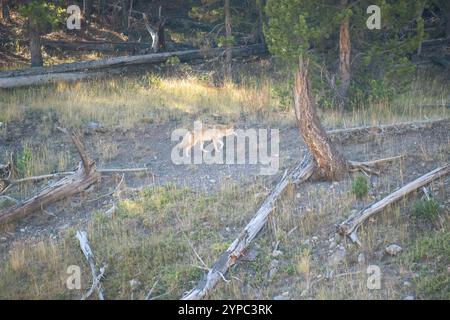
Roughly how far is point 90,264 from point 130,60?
1062 cm

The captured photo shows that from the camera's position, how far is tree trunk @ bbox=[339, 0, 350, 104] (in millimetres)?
13445

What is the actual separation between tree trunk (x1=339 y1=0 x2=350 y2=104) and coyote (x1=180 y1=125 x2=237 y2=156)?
2758 millimetres

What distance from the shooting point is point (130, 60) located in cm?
1814

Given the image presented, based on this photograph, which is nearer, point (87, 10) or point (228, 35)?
point (228, 35)

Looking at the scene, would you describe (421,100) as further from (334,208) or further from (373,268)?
(373,268)

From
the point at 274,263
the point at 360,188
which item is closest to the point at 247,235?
the point at 274,263

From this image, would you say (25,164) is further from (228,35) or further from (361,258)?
(228,35)

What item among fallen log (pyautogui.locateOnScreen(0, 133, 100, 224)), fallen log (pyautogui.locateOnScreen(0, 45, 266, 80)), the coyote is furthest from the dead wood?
fallen log (pyautogui.locateOnScreen(0, 133, 100, 224))

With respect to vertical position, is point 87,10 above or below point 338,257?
above

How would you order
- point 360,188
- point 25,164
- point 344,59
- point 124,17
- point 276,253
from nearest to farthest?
point 276,253, point 360,188, point 25,164, point 344,59, point 124,17

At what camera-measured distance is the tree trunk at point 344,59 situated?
529 inches

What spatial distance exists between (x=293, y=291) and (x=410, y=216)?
2099 mm

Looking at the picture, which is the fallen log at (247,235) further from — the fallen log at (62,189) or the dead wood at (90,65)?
the dead wood at (90,65)

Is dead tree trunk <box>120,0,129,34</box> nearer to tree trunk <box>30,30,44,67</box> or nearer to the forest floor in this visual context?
tree trunk <box>30,30,44,67</box>
